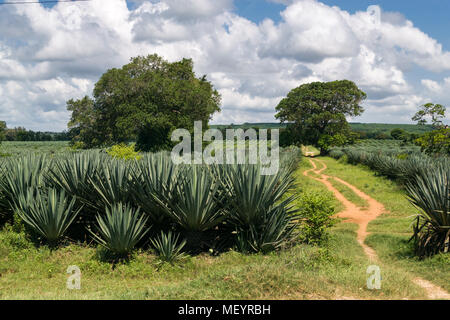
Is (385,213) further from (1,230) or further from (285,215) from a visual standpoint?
(1,230)

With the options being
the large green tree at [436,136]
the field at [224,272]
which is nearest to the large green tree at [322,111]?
the large green tree at [436,136]

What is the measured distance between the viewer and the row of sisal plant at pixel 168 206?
22.0 feet

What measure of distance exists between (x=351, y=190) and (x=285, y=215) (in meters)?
11.1

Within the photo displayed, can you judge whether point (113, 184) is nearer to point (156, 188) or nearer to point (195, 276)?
point (156, 188)

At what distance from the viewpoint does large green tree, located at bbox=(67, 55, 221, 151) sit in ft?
102

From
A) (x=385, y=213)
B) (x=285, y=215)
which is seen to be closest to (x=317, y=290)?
(x=285, y=215)

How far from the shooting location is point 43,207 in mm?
7258

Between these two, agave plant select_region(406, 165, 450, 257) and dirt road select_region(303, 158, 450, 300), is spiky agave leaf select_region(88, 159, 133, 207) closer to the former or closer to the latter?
dirt road select_region(303, 158, 450, 300)

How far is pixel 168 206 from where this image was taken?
7.12 meters

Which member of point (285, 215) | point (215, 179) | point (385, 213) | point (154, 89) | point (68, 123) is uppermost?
point (154, 89)

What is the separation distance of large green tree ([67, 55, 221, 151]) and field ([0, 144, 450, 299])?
917 inches

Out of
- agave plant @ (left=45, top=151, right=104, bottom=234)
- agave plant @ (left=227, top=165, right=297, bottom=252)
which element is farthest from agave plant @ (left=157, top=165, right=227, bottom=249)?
agave plant @ (left=45, top=151, right=104, bottom=234)

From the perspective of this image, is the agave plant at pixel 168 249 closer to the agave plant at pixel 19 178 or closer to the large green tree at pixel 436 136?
the agave plant at pixel 19 178
